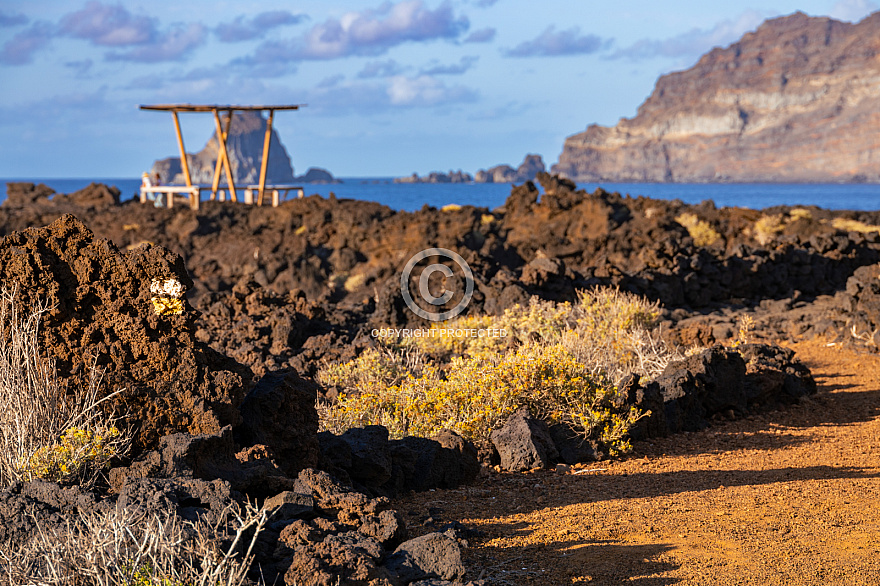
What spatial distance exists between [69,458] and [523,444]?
10.6 feet

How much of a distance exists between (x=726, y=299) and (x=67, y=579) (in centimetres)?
1515

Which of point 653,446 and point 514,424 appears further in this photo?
point 653,446

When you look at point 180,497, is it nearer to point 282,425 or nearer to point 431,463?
point 282,425

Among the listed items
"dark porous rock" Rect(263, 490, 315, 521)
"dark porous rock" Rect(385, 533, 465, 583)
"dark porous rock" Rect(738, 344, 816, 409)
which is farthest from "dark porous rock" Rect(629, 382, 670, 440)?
"dark porous rock" Rect(263, 490, 315, 521)

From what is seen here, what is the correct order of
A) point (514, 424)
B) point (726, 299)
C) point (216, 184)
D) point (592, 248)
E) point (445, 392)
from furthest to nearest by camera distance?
point (216, 184)
point (592, 248)
point (726, 299)
point (445, 392)
point (514, 424)

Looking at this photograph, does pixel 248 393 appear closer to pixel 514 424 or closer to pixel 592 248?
pixel 514 424

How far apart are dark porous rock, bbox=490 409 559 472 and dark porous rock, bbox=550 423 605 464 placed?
0.09 m

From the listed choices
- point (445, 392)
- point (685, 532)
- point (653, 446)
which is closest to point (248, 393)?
point (445, 392)

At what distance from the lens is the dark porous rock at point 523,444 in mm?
6250

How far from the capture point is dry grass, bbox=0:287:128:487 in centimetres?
415

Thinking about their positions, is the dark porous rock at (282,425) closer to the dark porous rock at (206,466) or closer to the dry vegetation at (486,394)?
the dark porous rock at (206,466)

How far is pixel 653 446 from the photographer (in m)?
6.99

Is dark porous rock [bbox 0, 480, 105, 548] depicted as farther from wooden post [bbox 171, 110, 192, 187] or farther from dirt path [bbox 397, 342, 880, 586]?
wooden post [bbox 171, 110, 192, 187]

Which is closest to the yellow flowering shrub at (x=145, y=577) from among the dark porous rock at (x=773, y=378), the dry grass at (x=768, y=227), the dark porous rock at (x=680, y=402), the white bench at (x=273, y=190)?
the dark porous rock at (x=680, y=402)
